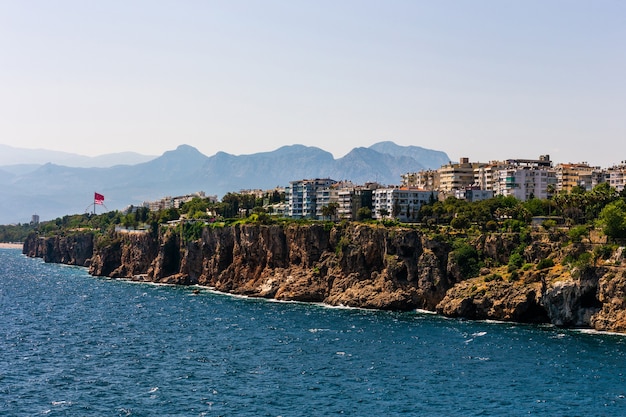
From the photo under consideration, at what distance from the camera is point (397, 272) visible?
122 metres

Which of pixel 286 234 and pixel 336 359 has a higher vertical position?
pixel 286 234

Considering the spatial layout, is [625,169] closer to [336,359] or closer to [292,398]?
[336,359]

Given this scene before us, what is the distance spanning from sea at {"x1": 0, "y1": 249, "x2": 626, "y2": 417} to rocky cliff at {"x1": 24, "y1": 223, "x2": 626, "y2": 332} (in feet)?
13.1

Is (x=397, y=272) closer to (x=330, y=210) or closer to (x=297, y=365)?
(x=297, y=365)

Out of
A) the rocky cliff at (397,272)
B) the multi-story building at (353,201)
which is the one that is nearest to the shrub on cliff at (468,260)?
the rocky cliff at (397,272)

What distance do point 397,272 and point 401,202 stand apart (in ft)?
182

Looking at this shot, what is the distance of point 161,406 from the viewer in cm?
6506

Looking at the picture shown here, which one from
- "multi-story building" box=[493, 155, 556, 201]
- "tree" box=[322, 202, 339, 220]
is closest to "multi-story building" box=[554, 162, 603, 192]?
"multi-story building" box=[493, 155, 556, 201]

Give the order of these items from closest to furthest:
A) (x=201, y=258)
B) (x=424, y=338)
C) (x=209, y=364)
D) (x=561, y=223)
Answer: (x=209, y=364), (x=424, y=338), (x=561, y=223), (x=201, y=258)

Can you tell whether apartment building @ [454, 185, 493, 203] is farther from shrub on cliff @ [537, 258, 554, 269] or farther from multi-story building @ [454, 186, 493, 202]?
shrub on cliff @ [537, 258, 554, 269]

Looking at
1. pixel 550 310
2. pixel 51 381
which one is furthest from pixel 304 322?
pixel 51 381

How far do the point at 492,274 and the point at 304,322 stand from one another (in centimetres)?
2971

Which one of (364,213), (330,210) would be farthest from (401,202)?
(330,210)

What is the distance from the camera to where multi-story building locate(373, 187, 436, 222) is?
17212 centimetres
